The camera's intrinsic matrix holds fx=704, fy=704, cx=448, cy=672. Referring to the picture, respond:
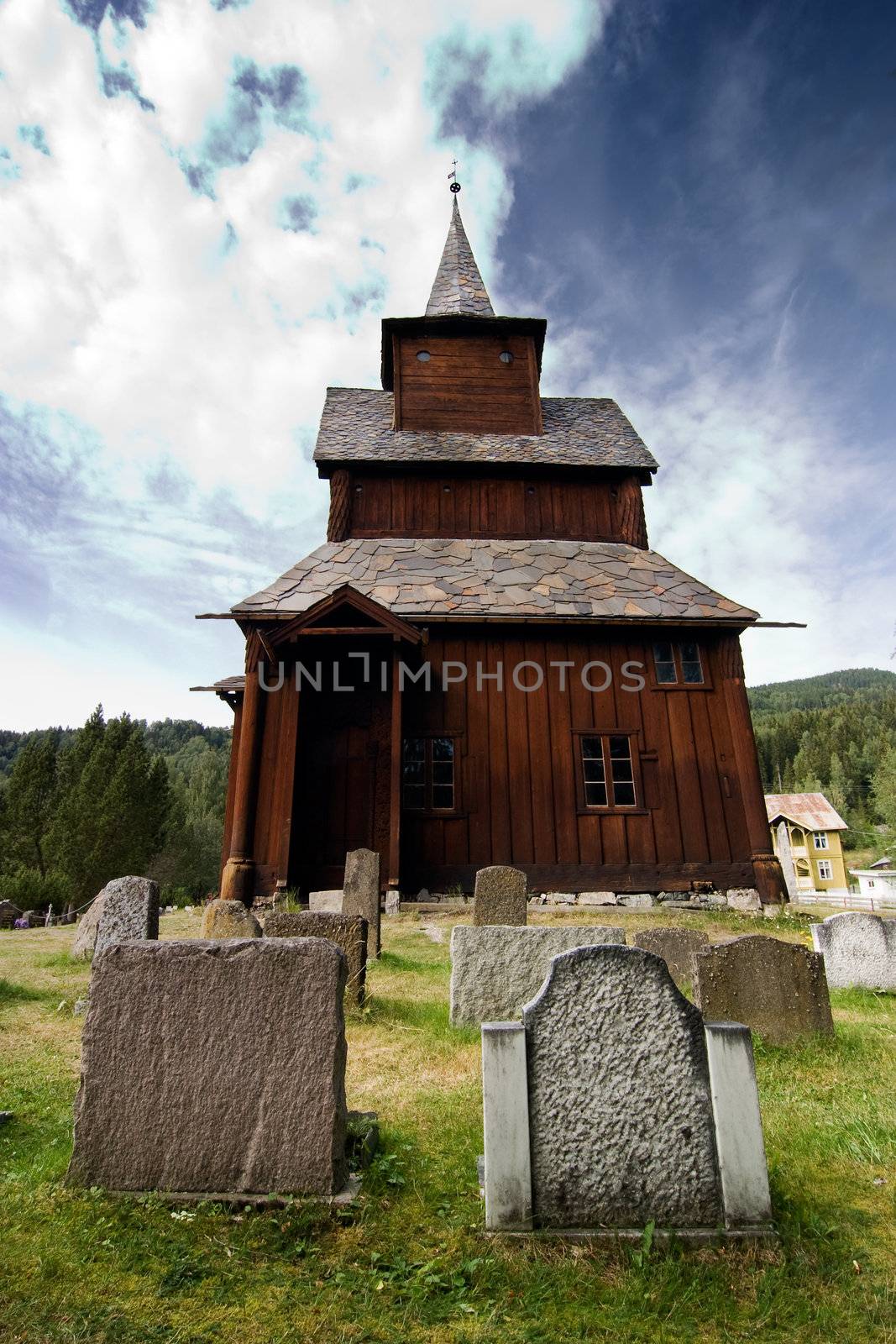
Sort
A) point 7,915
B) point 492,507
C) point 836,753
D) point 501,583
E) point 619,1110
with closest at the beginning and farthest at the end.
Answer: point 619,1110 < point 501,583 < point 492,507 < point 7,915 < point 836,753

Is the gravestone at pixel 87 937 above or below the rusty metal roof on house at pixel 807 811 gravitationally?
below

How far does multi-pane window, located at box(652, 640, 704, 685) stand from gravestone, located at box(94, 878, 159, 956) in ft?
32.8

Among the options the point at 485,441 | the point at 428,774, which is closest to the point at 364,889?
the point at 428,774

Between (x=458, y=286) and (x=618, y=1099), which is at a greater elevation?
(x=458, y=286)

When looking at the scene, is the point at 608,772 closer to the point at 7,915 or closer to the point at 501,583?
the point at 501,583

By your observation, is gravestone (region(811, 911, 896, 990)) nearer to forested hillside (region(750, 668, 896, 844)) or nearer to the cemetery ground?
the cemetery ground

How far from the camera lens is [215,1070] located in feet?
9.96

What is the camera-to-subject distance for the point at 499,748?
12953 millimetres

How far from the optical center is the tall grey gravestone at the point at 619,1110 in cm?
275

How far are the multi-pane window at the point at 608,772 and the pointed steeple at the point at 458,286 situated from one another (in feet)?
39.1

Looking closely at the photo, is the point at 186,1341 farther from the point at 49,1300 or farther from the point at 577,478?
the point at 577,478

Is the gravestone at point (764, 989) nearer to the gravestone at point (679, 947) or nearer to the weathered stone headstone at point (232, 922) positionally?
the gravestone at point (679, 947)

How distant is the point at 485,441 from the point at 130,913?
1420 cm

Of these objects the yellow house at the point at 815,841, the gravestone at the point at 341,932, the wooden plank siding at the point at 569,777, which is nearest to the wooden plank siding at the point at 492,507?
the wooden plank siding at the point at 569,777
